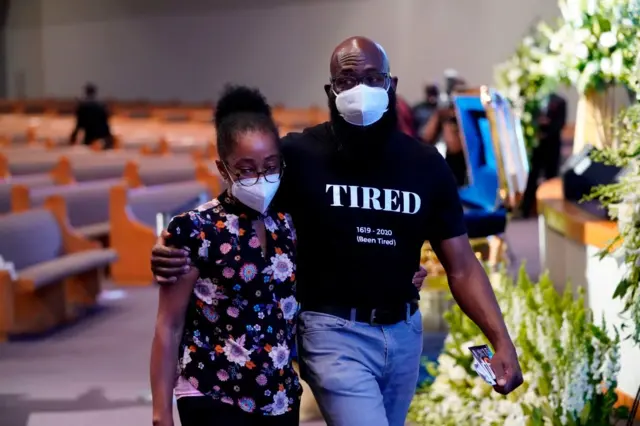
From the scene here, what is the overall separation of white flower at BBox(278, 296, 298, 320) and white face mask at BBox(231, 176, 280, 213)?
9.1 inches

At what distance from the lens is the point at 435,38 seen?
22.5m

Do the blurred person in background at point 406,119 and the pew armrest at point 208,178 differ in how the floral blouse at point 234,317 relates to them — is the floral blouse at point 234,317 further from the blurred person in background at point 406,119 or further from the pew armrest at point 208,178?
the pew armrest at point 208,178

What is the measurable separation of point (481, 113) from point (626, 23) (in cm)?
102

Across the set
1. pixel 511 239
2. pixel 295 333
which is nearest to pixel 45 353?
pixel 295 333

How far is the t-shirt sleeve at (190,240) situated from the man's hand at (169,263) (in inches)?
1.0

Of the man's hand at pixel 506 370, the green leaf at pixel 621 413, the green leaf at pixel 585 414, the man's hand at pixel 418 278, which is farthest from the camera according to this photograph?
the green leaf at pixel 621 413

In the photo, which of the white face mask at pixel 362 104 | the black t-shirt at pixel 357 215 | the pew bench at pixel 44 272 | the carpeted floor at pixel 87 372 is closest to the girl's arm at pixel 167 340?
the black t-shirt at pixel 357 215

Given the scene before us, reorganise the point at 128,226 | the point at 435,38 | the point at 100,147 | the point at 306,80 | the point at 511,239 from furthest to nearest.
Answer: the point at 306,80
the point at 435,38
the point at 100,147
the point at 511,239
the point at 128,226

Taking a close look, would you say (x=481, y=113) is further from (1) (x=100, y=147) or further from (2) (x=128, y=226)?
(1) (x=100, y=147)

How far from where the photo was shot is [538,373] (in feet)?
13.9

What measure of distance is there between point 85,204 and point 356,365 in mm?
7925

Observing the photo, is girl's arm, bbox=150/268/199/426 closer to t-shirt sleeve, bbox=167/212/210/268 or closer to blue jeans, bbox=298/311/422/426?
t-shirt sleeve, bbox=167/212/210/268

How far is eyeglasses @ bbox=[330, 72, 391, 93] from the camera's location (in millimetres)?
2842

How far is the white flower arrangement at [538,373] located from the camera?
13.2 ft
